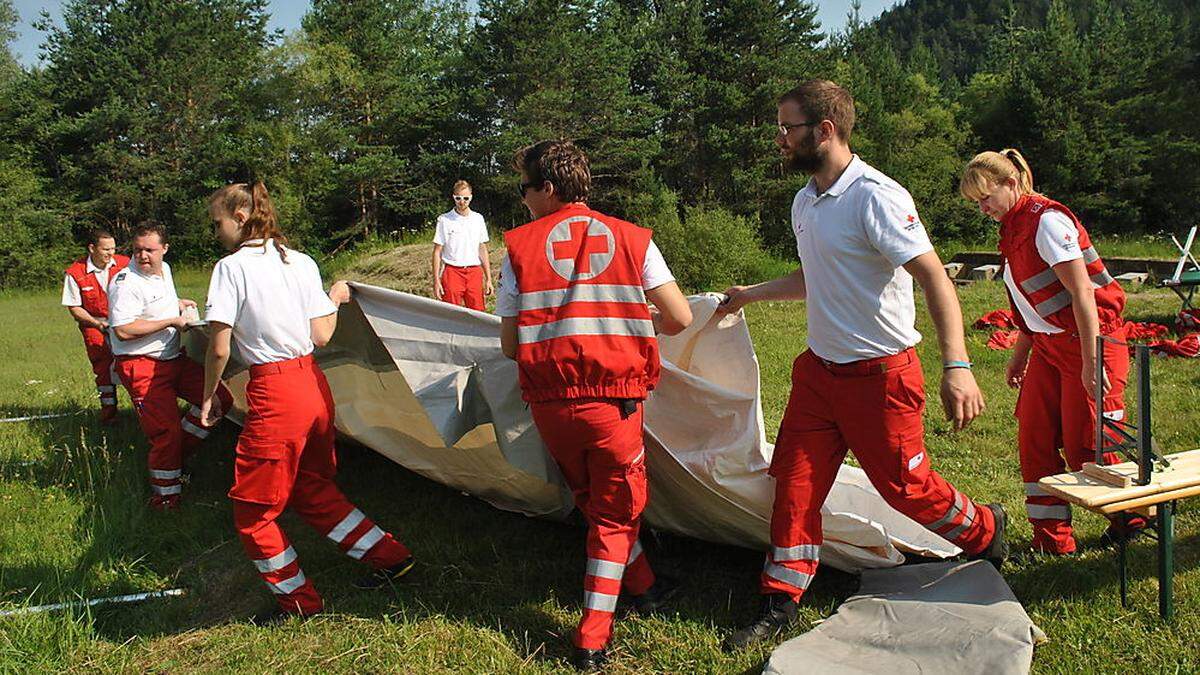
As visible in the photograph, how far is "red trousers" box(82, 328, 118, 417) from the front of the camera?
7465mm

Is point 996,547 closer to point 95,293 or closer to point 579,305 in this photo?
point 579,305

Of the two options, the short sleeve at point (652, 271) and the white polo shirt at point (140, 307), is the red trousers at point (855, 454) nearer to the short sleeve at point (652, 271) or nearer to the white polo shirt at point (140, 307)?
the short sleeve at point (652, 271)

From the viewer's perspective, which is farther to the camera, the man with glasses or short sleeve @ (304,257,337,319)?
the man with glasses

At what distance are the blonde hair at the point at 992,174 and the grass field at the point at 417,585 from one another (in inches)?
64.6

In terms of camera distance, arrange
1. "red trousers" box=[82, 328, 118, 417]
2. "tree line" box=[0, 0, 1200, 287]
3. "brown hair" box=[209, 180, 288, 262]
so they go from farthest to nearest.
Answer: "tree line" box=[0, 0, 1200, 287] < "red trousers" box=[82, 328, 118, 417] < "brown hair" box=[209, 180, 288, 262]

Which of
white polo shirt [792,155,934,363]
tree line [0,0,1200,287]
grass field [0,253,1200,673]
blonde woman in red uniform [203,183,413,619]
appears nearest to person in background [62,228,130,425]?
grass field [0,253,1200,673]

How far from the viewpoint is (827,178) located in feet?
11.4

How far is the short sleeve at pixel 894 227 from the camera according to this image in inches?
127

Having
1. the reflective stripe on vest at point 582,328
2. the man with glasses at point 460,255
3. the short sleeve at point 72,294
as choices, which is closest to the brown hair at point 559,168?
the reflective stripe on vest at point 582,328

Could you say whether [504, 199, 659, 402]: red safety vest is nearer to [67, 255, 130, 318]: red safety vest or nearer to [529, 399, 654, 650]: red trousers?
[529, 399, 654, 650]: red trousers

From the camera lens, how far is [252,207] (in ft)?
13.1

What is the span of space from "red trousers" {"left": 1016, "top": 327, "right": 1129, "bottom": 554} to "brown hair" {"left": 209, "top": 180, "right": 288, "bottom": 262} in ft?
11.0

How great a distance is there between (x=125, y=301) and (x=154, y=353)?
0.37m

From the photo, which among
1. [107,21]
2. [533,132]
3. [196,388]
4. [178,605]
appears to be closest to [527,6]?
[533,132]
